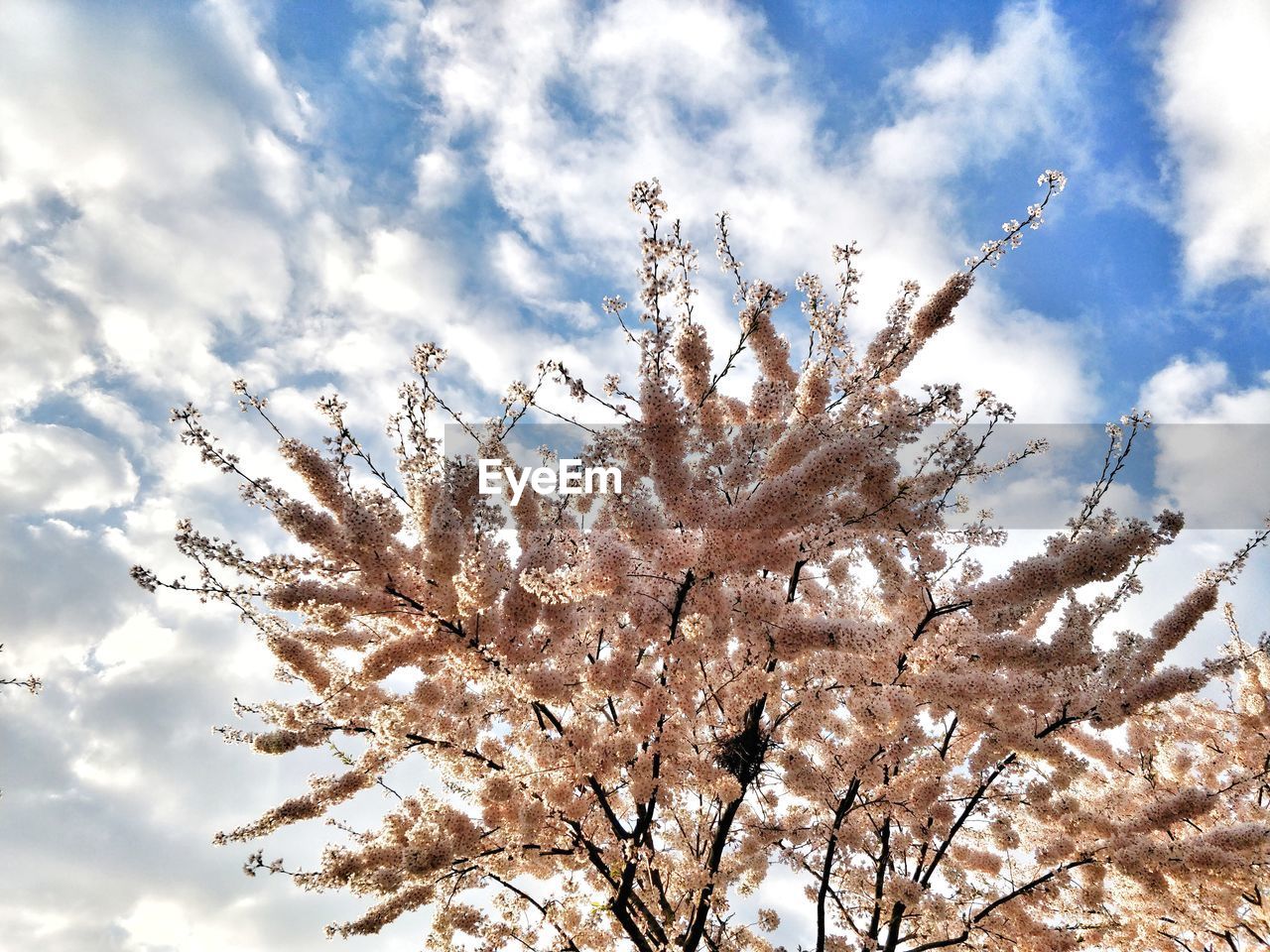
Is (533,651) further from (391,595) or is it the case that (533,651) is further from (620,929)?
(620,929)

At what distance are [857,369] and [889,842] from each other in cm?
537

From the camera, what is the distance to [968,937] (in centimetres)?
703

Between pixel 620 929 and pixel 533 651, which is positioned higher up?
pixel 533 651

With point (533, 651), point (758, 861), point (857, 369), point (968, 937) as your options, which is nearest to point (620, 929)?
point (758, 861)

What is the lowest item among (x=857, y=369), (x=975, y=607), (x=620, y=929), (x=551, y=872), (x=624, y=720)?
(x=620, y=929)

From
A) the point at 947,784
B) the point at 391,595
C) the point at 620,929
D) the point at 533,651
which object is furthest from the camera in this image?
the point at 620,929

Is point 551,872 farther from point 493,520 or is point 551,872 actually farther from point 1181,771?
point 1181,771

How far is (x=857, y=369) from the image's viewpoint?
21.2 ft

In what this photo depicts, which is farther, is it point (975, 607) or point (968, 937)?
point (968, 937)

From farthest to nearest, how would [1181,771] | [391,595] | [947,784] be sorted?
[1181,771]
[947,784]
[391,595]

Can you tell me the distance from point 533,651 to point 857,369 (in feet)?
14.0

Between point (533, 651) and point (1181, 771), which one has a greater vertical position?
point (1181, 771)

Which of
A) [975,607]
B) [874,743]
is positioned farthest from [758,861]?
[975,607]

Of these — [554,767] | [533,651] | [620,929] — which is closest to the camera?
[533,651]
